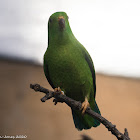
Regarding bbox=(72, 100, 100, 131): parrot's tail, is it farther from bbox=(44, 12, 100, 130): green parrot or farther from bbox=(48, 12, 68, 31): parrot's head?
bbox=(48, 12, 68, 31): parrot's head

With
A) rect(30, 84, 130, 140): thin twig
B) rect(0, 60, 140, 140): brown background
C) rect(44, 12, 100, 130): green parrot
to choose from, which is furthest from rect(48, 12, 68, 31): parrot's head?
rect(0, 60, 140, 140): brown background

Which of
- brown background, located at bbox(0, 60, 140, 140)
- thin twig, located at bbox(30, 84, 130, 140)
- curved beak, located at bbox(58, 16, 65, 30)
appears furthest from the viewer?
brown background, located at bbox(0, 60, 140, 140)

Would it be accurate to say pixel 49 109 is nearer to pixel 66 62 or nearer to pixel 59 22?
pixel 66 62

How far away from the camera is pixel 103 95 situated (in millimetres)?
1372

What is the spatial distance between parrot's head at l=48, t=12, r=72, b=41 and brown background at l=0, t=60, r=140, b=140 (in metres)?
0.48

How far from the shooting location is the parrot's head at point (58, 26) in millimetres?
939

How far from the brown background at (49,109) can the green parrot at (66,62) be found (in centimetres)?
39

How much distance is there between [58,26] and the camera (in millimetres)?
946

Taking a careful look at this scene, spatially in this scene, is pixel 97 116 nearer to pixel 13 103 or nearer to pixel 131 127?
pixel 131 127

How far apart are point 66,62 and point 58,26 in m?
0.16

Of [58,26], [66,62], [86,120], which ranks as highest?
[58,26]

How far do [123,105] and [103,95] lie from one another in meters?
0.14

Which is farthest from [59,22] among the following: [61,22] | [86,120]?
[86,120]

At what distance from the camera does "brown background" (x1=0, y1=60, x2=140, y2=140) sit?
133cm
